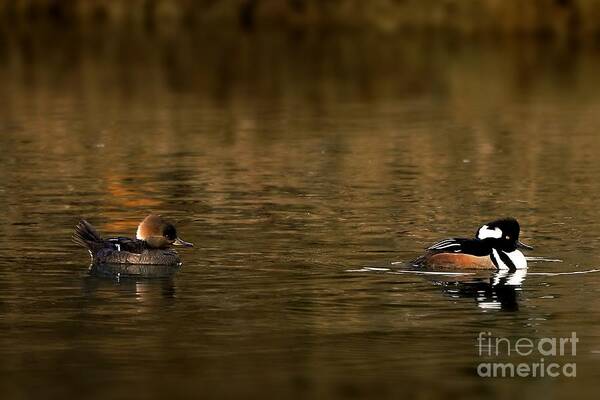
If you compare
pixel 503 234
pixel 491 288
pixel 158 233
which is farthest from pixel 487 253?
pixel 158 233

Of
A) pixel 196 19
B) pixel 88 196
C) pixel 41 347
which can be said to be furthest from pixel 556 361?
pixel 196 19

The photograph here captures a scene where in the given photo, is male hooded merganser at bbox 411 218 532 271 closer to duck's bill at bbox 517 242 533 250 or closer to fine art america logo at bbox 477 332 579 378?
duck's bill at bbox 517 242 533 250

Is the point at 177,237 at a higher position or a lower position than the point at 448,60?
lower

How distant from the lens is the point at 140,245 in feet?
59.1

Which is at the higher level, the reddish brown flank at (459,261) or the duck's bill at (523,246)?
the duck's bill at (523,246)

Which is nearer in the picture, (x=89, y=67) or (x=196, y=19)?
(x=89, y=67)

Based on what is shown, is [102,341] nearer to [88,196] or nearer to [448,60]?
[88,196]

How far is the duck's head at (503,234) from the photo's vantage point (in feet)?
58.0

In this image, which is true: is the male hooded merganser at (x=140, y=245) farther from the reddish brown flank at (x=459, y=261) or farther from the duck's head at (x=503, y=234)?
the duck's head at (x=503, y=234)

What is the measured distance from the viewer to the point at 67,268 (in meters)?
18.0

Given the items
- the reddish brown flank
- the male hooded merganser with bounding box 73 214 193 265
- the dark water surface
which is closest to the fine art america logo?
the dark water surface

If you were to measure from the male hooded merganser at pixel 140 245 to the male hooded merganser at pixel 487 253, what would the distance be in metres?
2.13

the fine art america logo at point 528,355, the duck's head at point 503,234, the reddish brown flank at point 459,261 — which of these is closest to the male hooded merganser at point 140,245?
the reddish brown flank at point 459,261

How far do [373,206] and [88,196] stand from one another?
10.3 feet
